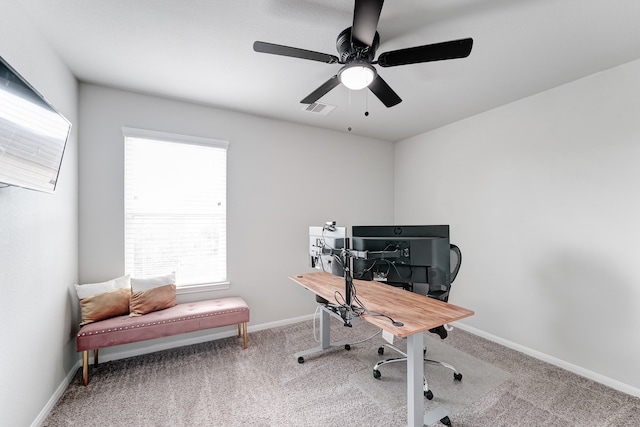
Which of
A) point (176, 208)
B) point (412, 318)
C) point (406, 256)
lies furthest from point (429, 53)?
point (176, 208)

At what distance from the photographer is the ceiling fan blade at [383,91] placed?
1.89 m

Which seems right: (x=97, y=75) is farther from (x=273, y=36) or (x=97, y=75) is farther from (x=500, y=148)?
(x=500, y=148)

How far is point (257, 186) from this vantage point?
3.40 meters

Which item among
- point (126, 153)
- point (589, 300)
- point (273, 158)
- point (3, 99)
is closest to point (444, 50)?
point (3, 99)

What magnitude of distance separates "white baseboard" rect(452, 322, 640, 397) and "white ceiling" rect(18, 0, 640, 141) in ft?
8.91

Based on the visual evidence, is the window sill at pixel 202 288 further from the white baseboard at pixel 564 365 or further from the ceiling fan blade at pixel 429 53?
the white baseboard at pixel 564 365

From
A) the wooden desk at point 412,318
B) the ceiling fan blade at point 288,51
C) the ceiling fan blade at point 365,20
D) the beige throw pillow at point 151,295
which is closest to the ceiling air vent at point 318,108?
the ceiling fan blade at point 288,51

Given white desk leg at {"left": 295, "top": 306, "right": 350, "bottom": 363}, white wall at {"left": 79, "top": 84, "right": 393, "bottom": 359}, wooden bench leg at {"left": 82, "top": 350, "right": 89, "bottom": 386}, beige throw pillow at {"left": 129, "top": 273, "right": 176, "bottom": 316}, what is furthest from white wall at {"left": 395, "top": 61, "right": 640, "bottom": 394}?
wooden bench leg at {"left": 82, "top": 350, "right": 89, "bottom": 386}

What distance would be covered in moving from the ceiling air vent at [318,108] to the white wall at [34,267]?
220 cm

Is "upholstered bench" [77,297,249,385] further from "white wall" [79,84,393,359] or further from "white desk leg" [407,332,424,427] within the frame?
"white desk leg" [407,332,424,427]

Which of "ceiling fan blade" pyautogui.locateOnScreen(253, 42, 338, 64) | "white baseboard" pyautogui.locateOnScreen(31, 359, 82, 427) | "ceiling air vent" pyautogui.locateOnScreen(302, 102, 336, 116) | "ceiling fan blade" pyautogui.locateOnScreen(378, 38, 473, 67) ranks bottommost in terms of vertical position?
"white baseboard" pyautogui.locateOnScreen(31, 359, 82, 427)

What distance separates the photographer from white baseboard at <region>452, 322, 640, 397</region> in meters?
2.18

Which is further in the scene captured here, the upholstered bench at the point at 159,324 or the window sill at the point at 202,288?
the window sill at the point at 202,288

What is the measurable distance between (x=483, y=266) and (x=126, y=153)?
14.1ft
